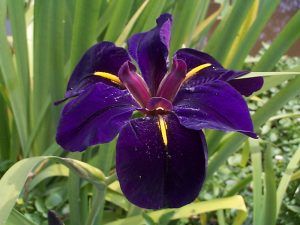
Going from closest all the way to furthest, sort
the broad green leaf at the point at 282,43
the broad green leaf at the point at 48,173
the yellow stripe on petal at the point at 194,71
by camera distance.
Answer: the yellow stripe on petal at the point at 194,71, the broad green leaf at the point at 282,43, the broad green leaf at the point at 48,173

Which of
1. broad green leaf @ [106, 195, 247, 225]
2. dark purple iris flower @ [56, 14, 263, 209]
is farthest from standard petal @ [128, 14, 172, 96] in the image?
broad green leaf @ [106, 195, 247, 225]

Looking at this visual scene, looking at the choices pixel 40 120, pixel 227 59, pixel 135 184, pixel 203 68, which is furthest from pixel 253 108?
pixel 135 184

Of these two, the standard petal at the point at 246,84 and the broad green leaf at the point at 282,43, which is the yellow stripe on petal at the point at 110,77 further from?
the broad green leaf at the point at 282,43

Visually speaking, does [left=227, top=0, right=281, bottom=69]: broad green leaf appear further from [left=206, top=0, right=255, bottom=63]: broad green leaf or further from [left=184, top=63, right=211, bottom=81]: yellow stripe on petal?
[left=184, top=63, right=211, bottom=81]: yellow stripe on petal

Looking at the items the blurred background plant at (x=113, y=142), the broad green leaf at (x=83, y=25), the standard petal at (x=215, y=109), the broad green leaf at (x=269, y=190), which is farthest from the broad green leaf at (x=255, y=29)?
the standard petal at (x=215, y=109)

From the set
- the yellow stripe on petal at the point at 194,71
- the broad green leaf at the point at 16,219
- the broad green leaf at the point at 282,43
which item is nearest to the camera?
the yellow stripe on petal at the point at 194,71

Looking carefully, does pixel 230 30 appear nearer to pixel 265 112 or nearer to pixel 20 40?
pixel 265 112

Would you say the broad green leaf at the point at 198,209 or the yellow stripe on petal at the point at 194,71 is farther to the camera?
the broad green leaf at the point at 198,209

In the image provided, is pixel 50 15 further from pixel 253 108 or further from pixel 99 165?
pixel 253 108
